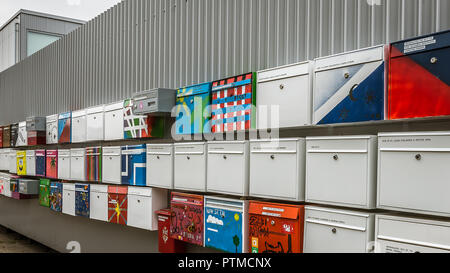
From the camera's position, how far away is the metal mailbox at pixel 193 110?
2852mm

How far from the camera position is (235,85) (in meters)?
2.65

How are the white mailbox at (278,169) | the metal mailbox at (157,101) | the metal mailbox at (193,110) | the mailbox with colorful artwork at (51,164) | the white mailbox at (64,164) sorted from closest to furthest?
the white mailbox at (278,169) < the metal mailbox at (193,110) < the metal mailbox at (157,101) < the white mailbox at (64,164) < the mailbox with colorful artwork at (51,164)

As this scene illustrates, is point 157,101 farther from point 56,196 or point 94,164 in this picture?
point 56,196

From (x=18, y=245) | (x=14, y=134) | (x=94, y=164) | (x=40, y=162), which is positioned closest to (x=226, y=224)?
(x=94, y=164)

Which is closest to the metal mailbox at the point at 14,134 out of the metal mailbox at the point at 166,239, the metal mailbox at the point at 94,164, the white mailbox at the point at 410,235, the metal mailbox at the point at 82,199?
the metal mailbox at the point at 82,199

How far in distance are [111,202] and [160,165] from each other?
92cm

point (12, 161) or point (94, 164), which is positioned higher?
point (94, 164)

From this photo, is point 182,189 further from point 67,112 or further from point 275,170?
point 67,112

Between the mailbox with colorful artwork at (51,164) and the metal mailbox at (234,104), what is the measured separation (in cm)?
310

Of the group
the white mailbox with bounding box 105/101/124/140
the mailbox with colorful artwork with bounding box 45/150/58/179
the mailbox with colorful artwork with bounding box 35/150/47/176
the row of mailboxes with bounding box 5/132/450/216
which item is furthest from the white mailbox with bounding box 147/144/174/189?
the mailbox with colorful artwork with bounding box 35/150/47/176

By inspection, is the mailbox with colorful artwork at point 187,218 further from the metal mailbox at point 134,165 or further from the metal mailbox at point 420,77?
the metal mailbox at point 420,77

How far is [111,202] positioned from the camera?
3.87 meters

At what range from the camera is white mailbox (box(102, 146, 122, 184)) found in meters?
3.80

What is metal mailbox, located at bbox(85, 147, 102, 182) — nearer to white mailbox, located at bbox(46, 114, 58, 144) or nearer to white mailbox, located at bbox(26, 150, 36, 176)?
white mailbox, located at bbox(46, 114, 58, 144)
